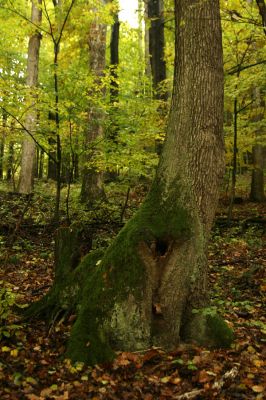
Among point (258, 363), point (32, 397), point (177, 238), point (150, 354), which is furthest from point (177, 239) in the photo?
point (32, 397)

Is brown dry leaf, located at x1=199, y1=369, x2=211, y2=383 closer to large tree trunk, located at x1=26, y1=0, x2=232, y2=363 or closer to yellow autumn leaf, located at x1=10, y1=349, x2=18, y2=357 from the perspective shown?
large tree trunk, located at x1=26, y1=0, x2=232, y2=363

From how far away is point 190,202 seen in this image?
4.64 m

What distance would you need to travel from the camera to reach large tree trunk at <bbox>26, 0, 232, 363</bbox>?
4418 mm

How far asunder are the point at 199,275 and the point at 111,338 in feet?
4.43

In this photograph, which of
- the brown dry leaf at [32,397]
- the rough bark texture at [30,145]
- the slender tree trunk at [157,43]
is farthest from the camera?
the slender tree trunk at [157,43]

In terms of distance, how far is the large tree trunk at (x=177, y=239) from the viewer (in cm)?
442

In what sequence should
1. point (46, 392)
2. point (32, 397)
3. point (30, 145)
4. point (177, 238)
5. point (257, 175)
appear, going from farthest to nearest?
1. point (257, 175)
2. point (30, 145)
3. point (177, 238)
4. point (46, 392)
5. point (32, 397)

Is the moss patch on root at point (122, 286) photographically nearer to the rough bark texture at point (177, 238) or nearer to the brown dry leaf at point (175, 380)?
→ the rough bark texture at point (177, 238)

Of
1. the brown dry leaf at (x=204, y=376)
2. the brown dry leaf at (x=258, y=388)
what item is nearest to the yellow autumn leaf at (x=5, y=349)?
the brown dry leaf at (x=204, y=376)

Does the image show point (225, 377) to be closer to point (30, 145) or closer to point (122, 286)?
point (122, 286)

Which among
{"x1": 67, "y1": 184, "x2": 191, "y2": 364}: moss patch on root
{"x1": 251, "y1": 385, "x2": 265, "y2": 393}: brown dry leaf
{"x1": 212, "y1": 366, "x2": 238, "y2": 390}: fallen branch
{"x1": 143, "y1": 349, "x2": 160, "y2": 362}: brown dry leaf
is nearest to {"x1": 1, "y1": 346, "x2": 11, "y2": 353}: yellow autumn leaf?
{"x1": 67, "y1": 184, "x2": 191, "y2": 364}: moss patch on root

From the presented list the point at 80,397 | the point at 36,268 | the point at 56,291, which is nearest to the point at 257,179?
the point at 36,268

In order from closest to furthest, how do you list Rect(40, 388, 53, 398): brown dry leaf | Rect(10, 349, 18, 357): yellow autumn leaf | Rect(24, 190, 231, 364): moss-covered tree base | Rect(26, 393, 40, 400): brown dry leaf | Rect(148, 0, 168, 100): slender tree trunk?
Rect(26, 393, 40, 400): brown dry leaf
Rect(40, 388, 53, 398): brown dry leaf
Rect(10, 349, 18, 357): yellow autumn leaf
Rect(24, 190, 231, 364): moss-covered tree base
Rect(148, 0, 168, 100): slender tree trunk

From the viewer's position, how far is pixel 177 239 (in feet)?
14.9
